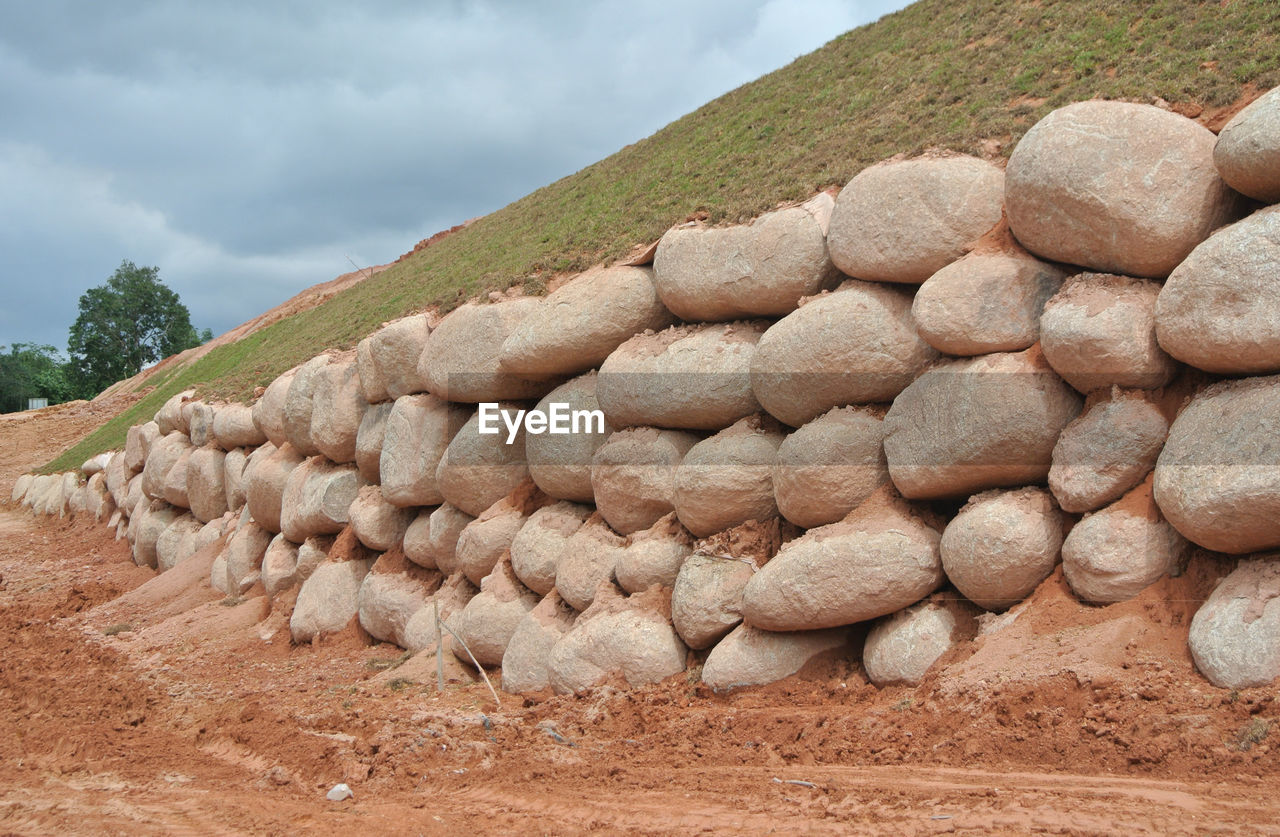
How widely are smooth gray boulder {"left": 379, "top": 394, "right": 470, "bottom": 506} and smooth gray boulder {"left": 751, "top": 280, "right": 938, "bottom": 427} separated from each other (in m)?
4.82

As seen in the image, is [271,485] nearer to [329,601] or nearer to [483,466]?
[329,601]

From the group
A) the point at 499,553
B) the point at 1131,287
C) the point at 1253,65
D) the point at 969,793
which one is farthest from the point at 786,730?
the point at 1253,65

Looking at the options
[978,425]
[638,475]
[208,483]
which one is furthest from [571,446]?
[208,483]

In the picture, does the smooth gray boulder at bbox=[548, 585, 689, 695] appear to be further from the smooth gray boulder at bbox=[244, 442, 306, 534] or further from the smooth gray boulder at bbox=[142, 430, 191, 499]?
the smooth gray boulder at bbox=[142, 430, 191, 499]

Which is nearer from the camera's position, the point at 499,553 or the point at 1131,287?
the point at 1131,287

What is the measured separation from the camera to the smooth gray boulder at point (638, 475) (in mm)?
8898

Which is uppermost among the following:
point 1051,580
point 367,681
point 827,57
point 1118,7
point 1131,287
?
point 827,57

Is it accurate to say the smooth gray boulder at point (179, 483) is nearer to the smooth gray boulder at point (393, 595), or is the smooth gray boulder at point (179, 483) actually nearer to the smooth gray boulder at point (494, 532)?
the smooth gray boulder at point (393, 595)

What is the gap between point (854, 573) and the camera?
23.0 ft

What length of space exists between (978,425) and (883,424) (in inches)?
33.5

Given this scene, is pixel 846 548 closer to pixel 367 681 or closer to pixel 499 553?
pixel 499 553

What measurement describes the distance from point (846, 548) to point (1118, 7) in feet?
25.7

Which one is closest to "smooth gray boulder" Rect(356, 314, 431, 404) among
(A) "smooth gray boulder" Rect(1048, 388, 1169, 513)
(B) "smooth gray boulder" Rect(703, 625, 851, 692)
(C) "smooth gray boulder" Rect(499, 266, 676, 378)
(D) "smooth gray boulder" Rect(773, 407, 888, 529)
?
(C) "smooth gray boulder" Rect(499, 266, 676, 378)

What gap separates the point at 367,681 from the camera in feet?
33.1
